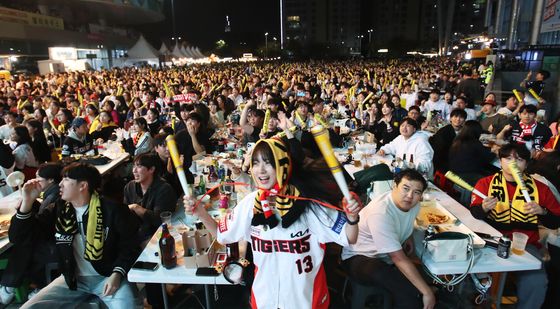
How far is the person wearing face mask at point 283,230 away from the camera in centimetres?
220

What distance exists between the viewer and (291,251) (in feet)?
7.61

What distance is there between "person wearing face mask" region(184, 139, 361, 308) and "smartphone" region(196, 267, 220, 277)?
49 cm

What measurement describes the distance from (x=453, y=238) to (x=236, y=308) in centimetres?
233

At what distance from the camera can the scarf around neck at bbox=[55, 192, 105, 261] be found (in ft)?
10.1

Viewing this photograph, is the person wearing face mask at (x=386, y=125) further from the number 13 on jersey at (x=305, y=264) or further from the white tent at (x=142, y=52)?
the white tent at (x=142, y=52)

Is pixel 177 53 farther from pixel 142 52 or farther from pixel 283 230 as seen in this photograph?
pixel 283 230

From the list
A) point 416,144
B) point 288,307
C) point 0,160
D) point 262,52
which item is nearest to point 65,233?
point 288,307

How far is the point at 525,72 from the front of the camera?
59.2 ft

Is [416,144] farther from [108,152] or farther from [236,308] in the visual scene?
[108,152]

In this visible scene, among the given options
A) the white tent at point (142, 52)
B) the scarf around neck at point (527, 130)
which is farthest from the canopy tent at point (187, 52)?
the scarf around neck at point (527, 130)

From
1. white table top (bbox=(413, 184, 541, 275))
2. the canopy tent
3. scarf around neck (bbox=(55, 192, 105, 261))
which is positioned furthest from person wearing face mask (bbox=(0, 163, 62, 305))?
the canopy tent

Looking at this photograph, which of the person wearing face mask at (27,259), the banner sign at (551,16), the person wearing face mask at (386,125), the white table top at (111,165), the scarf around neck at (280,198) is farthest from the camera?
the banner sign at (551,16)

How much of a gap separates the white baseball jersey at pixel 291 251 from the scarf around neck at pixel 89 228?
134cm

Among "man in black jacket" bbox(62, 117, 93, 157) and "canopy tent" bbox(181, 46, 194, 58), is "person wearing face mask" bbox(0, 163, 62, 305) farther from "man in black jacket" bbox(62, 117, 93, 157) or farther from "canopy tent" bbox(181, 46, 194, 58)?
"canopy tent" bbox(181, 46, 194, 58)
